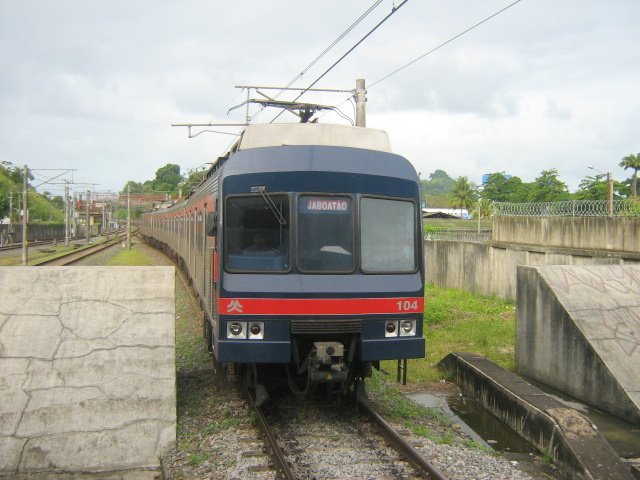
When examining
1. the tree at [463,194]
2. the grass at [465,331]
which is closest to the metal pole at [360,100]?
the grass at [465,331]

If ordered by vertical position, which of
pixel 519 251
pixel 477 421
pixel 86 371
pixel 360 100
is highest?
pixel 360 100

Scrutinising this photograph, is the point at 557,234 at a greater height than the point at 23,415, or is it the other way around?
the point at 557,234

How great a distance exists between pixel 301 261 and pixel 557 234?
864 cm

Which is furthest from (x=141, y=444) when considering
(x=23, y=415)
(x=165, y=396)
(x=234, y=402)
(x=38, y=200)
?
(x=38, y=200)

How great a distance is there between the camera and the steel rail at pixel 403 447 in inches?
215

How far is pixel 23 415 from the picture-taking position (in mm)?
5918

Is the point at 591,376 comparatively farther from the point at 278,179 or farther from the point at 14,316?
the point at 14,316

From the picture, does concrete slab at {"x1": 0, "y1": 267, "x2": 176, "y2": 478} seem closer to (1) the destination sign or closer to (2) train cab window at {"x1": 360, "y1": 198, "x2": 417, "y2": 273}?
(1) the destination sign

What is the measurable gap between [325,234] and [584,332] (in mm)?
3687

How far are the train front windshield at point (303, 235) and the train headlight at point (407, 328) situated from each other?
1.86 feet

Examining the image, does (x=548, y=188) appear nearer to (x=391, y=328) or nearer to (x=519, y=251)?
(x=519, y=251)

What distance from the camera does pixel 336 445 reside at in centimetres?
638

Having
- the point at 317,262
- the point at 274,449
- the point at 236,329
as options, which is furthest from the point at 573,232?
the point at 274,449

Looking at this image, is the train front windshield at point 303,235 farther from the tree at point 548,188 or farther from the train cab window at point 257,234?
the tree at point 548,188
